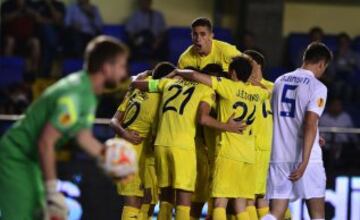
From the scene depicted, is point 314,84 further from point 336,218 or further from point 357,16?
point 357,16


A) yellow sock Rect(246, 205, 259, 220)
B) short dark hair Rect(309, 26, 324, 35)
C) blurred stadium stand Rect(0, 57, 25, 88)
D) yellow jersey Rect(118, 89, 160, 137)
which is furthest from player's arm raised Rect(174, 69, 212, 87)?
short dark hair Rect(309, 26, 324, 35)

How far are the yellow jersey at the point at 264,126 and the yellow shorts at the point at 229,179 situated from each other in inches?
17.4

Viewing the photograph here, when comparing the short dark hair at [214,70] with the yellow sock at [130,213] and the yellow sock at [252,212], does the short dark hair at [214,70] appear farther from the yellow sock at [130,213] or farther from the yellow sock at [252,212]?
the yellow sock at [130,213]

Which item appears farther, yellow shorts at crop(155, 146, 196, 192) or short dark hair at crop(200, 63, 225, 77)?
short dark hair at crop(200, 63, 225, 77)

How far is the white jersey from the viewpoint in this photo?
1051cm

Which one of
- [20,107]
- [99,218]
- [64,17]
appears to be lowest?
[99,218]

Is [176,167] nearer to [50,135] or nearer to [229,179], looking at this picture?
[229,179]

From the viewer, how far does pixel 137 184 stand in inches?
444

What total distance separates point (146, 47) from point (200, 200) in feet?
20.8

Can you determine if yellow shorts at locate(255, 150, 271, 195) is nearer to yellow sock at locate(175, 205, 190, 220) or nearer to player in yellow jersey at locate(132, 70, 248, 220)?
player in yellow jersey at locate(132, 70, 248, 220)

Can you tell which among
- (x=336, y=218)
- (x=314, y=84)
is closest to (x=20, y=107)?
(x=336, y=218)

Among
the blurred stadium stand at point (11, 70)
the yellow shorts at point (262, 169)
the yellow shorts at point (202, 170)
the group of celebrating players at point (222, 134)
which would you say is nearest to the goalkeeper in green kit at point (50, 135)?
the group of celebrating players at point (222, 134)

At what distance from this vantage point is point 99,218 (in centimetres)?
1354

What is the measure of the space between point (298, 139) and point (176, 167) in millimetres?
1123
